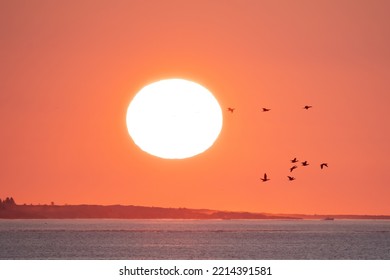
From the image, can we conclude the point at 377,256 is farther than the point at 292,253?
No
